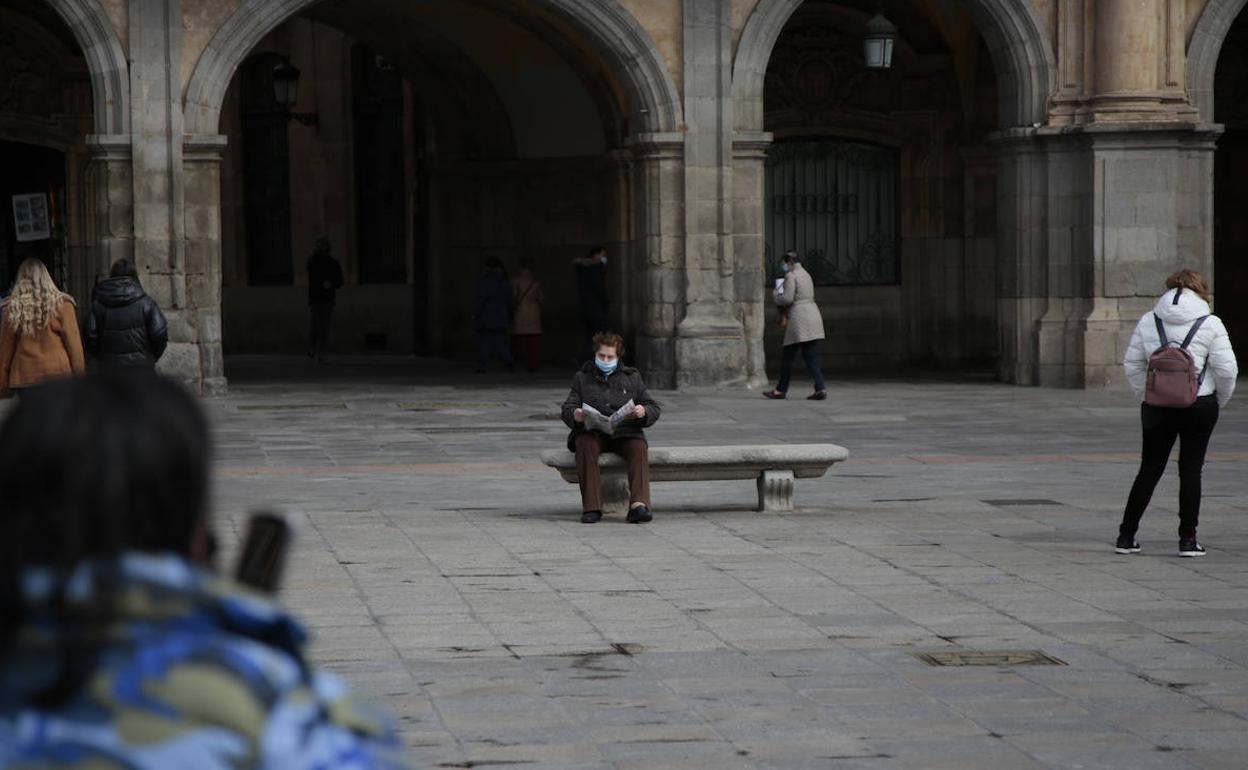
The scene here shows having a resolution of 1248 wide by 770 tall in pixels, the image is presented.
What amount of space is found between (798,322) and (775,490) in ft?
30.0

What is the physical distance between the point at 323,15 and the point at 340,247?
24.4ft

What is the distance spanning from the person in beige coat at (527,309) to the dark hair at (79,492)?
Answer: 79.6 feet

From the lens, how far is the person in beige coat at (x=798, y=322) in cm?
2109

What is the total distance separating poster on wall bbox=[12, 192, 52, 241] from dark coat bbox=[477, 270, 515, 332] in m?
5.46

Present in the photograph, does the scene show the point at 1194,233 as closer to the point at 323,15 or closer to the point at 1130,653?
the point at 323,15

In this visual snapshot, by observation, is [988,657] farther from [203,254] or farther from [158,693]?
[203,254]

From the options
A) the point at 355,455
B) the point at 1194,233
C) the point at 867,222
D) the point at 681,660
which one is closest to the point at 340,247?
the point at 867,222

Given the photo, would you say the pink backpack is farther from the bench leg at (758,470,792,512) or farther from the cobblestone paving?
the bench leg at (758,470,792,512)

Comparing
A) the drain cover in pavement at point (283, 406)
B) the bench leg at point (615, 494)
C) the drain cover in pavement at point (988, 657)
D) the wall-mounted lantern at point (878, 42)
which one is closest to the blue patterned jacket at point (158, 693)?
the drain cover in pavement at point (988, 657)

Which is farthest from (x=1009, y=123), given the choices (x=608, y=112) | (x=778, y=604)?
(x=778, y=604)

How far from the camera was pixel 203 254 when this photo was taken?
70.0ft

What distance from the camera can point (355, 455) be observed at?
1588 centimetres

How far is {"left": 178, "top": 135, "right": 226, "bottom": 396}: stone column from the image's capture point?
21203 millimetres

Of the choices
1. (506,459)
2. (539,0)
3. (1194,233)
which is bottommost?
(506,459)
